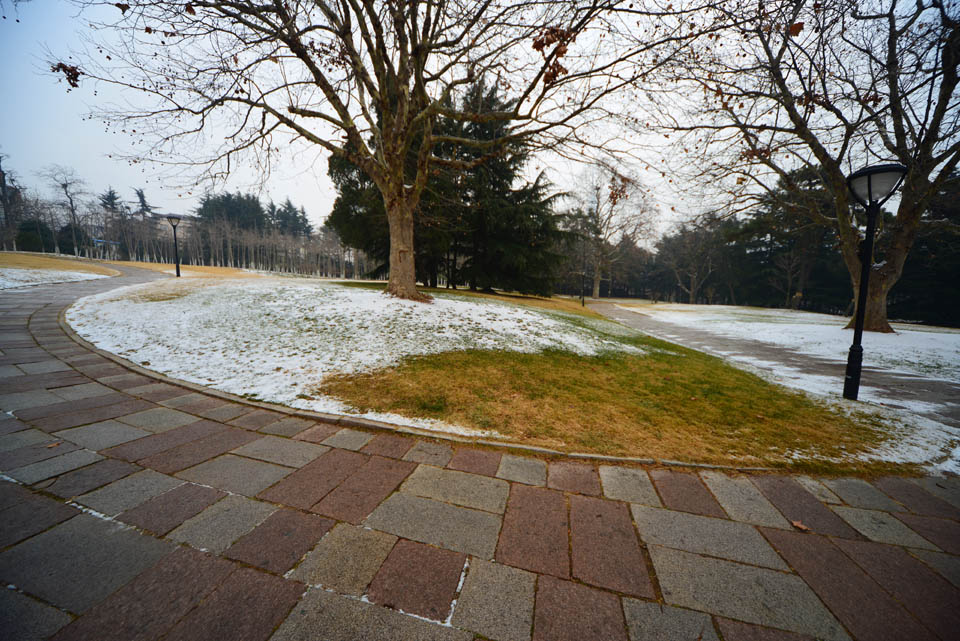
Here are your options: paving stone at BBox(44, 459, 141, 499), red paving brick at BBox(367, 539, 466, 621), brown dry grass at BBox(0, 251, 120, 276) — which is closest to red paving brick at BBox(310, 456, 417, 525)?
red paving brick at BBox(367, 539, 466, 621)

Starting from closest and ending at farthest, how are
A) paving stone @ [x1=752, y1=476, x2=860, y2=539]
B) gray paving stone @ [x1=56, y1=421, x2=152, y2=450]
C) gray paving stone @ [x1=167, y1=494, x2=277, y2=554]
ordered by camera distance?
gray paving stone @ [x1=167, y1=494, x2=277, y2=554] < paving stone @ [x1=752, y1=476, x2=860, y2=539] < gray paving stone @ [x1=56, y1=421, x2=152, y2=450]

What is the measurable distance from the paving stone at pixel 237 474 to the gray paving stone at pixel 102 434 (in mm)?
1035

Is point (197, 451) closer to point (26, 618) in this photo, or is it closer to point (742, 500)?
point (26, 618)

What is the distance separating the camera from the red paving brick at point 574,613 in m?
1.53

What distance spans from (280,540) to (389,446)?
4.08 feet

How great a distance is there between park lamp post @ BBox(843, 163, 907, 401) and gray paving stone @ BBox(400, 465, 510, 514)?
21.3 feet

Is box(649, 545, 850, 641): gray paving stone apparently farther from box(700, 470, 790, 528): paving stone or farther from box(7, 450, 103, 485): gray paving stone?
box(7, 450, 103, 485): gray paving stone

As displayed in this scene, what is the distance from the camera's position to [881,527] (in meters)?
2.45

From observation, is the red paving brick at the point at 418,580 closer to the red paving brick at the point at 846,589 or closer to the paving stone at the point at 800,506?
the red paving brick at the point at 846,589

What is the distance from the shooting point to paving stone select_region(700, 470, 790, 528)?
2.47m

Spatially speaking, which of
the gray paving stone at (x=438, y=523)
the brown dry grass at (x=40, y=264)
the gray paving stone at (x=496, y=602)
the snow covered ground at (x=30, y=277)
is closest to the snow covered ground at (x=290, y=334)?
the gray paving stone at (x=438, y=523)

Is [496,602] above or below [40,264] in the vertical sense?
below

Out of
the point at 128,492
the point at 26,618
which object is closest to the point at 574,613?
the point at 26,618

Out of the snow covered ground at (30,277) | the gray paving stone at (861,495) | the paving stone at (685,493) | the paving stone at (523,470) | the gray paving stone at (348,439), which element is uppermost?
the snow covered ground at (30,277)
